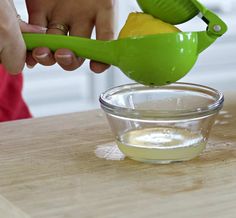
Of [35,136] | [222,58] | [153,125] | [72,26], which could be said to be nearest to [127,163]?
[153,125]

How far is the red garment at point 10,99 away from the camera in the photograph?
142cm

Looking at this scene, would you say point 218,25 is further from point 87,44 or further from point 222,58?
point 222,58

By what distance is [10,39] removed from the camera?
2.68ft

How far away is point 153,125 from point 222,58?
62.2 inches

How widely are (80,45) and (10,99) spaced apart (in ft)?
2.04

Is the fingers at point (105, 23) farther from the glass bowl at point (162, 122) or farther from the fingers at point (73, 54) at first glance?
the glass bowl at point (162, 122)

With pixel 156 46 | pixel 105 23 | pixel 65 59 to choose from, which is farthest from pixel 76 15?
pixel 156 46

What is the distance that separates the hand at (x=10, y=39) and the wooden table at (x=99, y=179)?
110 mm

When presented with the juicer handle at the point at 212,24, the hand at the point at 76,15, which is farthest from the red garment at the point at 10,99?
the juicer handle at the point at 212,24

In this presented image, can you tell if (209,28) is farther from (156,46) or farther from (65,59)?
(65,59)

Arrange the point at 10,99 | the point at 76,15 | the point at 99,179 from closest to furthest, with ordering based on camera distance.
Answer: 1. the point at 99,179
2. the point at 76,15
3. the point at 10,99

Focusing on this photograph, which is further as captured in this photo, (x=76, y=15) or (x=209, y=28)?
(x=76, y=15)

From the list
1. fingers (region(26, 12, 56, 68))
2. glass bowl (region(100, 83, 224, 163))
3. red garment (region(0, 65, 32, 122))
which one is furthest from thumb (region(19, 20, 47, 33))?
red garment (region(0, 65, 32, 122))

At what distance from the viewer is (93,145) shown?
871mm
